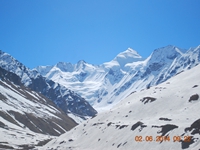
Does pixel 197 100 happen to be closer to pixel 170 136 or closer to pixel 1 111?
pixel 170 136

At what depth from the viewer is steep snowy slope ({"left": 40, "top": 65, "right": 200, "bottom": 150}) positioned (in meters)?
46.8

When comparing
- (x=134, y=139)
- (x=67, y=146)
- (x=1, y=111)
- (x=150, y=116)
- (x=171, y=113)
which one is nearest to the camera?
(x=134, y=139)

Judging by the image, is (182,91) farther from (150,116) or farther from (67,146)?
(67,146)

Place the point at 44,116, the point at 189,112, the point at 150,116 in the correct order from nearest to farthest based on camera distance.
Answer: the point at 189,112 → the point at 150,116 → the point at 44,116

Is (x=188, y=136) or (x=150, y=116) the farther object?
(x=150, y=116)

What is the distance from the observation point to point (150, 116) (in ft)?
229

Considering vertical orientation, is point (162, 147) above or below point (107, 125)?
below

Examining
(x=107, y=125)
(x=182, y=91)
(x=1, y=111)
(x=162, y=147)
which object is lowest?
(x=162, y=147)

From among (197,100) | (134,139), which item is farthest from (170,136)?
(197,100)

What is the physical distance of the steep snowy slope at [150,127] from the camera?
4675 centimetres

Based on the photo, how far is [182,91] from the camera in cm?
7688

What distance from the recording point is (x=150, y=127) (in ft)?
187

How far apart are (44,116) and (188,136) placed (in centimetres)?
16170

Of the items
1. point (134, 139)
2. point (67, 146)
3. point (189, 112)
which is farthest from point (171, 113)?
point (67, 146)
